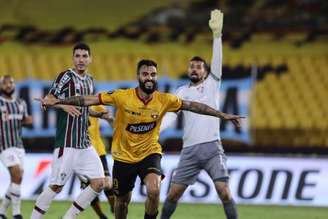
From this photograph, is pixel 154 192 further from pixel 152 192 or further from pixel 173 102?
pixel 173 102

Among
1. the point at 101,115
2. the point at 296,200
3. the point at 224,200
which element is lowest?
the point at 296,200

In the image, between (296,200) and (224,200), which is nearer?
(224,200)

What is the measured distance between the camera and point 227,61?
18984 millimetres

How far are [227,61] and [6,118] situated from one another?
785cm

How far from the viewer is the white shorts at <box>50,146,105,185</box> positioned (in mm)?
9719

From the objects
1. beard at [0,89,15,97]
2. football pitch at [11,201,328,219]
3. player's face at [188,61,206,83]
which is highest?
player's face at [188,61,206,83]

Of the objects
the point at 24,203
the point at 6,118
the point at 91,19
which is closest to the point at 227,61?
the point at 91,19

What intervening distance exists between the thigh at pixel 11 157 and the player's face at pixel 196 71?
113 inches

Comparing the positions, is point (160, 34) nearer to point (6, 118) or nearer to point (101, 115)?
point (6, 118)

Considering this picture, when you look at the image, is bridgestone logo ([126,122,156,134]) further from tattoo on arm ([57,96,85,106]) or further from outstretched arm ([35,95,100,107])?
tattoo on arm ([57,96,85,106])

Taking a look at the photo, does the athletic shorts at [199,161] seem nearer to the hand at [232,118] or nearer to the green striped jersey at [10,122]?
the hand at [232,118]

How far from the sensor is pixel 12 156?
11805 mm

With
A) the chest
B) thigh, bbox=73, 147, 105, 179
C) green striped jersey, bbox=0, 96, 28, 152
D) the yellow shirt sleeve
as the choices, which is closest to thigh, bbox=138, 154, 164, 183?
the yellow shirt sleeve

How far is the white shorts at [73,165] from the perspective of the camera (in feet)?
31.9
